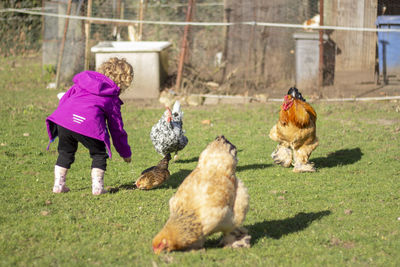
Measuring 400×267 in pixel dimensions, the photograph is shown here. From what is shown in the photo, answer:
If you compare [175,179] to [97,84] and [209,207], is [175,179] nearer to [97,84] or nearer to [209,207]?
[97,84]

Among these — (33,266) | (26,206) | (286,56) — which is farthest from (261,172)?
(286,56)

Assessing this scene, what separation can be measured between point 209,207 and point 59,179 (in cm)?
280

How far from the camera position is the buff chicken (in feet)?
14.3

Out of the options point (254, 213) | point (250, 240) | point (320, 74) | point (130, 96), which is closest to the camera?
point (250, 240)

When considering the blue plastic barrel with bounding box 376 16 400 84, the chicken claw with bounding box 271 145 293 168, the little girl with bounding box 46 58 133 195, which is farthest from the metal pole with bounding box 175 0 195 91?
the little girl with bounding box 46 58 133 195

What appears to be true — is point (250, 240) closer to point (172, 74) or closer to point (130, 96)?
point (130, 96)

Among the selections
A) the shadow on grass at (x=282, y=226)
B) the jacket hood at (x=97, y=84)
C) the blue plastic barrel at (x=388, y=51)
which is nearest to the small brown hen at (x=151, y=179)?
the jacket hood at (x=97, y=84)

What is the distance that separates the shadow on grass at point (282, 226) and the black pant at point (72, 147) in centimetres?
215

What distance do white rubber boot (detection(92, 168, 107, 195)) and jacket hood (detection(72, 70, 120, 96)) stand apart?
0.97 m

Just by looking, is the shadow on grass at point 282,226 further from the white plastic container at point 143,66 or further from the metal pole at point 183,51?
the white plastic container at point 143,66

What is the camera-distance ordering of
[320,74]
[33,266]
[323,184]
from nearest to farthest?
[33,266] → [323,184] → [320,74]

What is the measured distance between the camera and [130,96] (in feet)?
46.4

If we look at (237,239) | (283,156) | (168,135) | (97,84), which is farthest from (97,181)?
(283,156)

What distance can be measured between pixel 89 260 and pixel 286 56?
1226 cm
